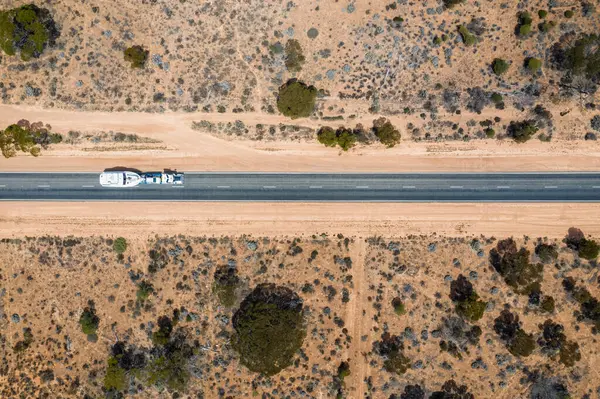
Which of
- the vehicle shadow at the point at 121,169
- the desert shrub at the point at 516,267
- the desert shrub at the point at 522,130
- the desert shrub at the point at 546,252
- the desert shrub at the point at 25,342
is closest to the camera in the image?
the desert shrub at the point at 516,267

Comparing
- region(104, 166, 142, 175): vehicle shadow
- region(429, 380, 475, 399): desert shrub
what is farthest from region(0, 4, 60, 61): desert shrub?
region(429, 380, 475, 399): desert shrub

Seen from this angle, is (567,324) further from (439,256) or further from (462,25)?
(462,25)

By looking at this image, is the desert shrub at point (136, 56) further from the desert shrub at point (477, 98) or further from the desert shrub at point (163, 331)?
the desert shrub at point (477, 98)

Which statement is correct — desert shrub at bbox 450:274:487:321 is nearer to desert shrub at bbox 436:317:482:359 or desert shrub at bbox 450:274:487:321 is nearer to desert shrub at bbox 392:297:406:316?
desert shrub at bbox 436:317:482:359

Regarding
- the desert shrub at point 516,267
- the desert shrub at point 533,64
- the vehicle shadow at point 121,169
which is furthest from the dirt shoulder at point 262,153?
the desert shrub at point 516,267

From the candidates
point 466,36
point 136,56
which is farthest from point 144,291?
point 466,36

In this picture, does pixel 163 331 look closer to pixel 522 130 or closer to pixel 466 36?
pixel 522 130
